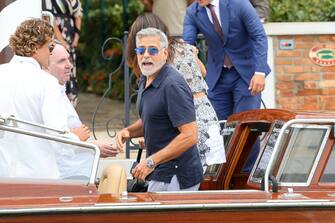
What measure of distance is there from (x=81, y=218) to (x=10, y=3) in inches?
157

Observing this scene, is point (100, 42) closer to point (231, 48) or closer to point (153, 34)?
point (231, 48)

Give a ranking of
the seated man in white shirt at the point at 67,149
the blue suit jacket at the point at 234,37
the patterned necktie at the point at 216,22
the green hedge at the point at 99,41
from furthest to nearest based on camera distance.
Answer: the green hedge at the point at 99,41 → the patterned necktie at the point at 216,22 → the blue suit jacket at the point at 234,37 → the seated man in white shirt at the point at 67,149

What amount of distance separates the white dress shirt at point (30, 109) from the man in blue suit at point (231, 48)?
2428 millimetres

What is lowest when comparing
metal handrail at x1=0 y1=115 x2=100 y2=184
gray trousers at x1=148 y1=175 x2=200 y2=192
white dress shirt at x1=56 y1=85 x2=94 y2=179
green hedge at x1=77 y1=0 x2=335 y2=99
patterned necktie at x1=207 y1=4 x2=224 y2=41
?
green hedge at x1=77 y1=0 x2=335 y2=99

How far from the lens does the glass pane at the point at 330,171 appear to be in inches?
240

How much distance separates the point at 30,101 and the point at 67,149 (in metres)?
0.59

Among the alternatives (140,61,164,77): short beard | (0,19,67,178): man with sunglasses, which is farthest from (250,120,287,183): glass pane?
(0,19,67,178): man with sunglasses

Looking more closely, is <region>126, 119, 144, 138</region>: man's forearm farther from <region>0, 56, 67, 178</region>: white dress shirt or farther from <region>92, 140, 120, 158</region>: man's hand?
<region>0, 56, 67, 178</region>: white dress shirt

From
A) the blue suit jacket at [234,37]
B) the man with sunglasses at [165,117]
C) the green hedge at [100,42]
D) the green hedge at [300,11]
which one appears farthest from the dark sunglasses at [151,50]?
the green hedge at [100,42]

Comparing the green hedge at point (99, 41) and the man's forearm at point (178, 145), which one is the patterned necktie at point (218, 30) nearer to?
the man's forearm at point (178, 145)

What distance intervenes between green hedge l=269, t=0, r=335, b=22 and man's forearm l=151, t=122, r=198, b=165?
5992mm

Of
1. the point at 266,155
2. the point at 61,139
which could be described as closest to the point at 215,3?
the point at 266,155

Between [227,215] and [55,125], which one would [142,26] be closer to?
[55,125]

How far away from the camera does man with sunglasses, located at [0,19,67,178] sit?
6070 mm
